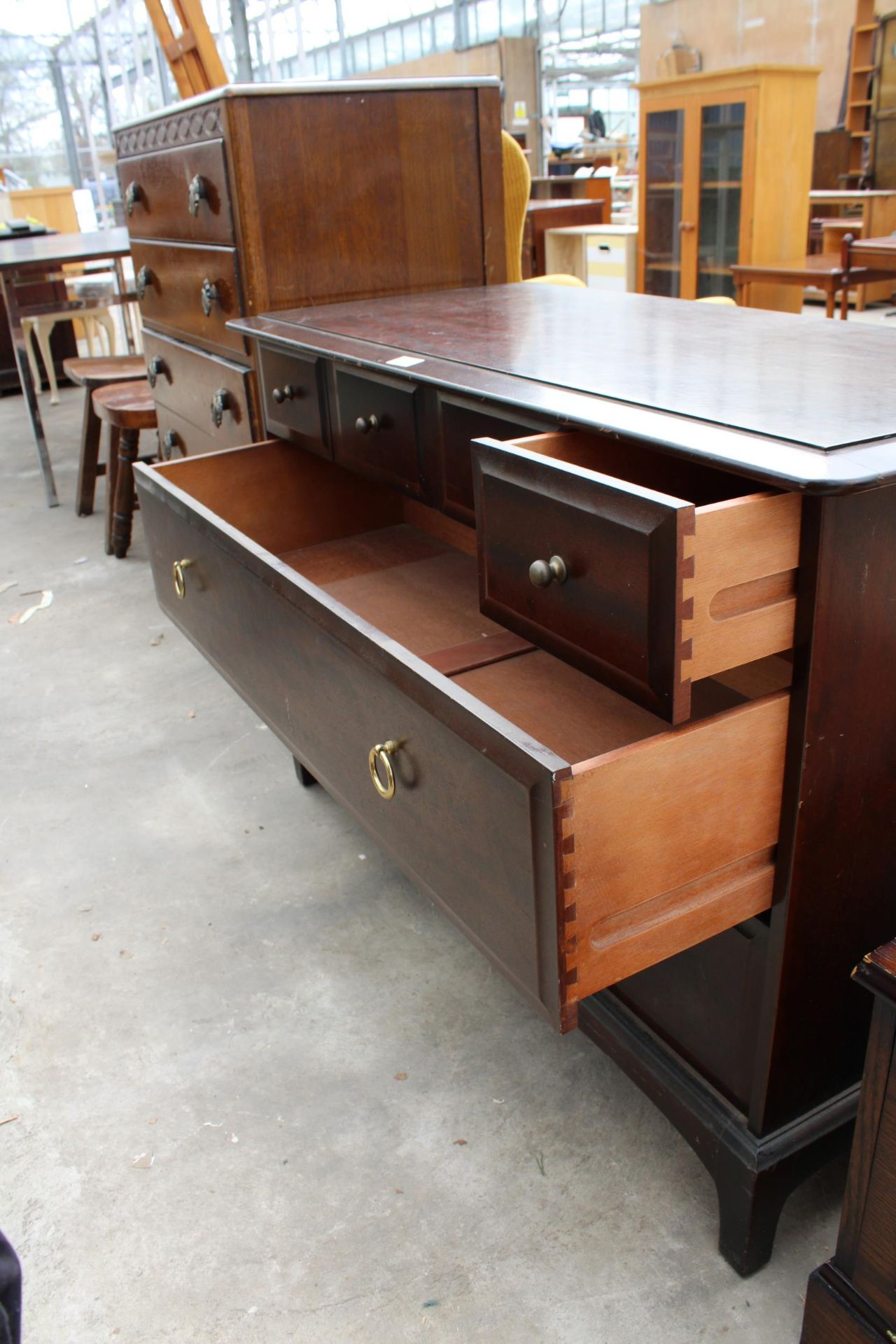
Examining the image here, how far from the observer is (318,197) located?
70.9 inches

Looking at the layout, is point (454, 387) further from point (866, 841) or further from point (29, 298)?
point (29, 298)

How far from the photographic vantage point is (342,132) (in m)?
1.77

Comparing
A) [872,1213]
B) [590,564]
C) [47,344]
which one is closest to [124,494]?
[47,344]

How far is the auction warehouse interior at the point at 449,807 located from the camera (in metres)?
0.84

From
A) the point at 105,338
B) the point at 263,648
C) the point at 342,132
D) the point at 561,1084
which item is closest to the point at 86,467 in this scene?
the point at 342,132

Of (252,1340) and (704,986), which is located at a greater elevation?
(704,986)

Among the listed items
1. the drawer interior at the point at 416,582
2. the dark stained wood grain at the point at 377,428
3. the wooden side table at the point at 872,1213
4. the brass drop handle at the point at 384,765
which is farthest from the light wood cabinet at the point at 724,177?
the wooden side table at the point at 872,1213

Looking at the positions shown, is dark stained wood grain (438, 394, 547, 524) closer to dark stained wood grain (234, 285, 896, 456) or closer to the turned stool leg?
dark stained wood grain (234, 285, 896, 456)

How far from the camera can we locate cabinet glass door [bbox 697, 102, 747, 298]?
5.53m

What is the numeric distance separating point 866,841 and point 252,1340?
808mm

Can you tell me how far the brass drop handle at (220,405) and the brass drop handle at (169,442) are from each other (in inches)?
15.7

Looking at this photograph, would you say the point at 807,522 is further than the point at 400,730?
No

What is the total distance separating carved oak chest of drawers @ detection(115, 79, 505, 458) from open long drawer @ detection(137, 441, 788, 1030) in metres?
0.52

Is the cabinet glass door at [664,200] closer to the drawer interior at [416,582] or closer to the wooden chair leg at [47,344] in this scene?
the wooden chair leg at [47,344]
